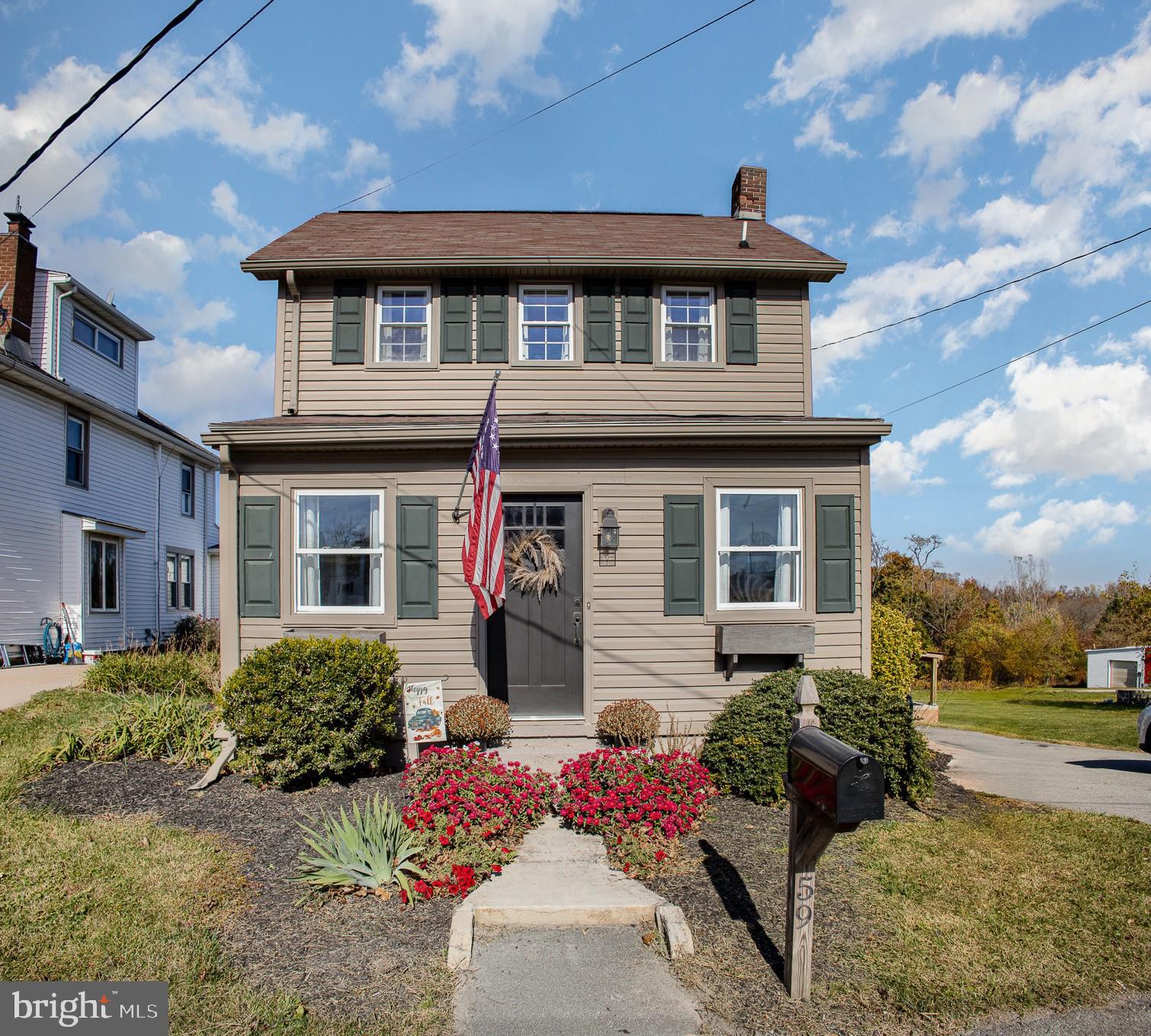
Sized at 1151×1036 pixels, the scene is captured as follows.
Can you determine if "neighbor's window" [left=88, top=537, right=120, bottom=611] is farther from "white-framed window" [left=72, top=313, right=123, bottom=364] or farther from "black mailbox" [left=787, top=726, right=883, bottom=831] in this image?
"black mailbox" [left=787, top=726, right=883, bottom=831]

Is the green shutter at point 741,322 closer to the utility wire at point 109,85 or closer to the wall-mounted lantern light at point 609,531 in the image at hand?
the wall-mounted lantern light at point 609,531

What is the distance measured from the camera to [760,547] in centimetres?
845

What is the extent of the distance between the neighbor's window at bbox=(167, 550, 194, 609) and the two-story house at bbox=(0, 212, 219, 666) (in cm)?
7

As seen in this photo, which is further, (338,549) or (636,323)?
(636,323)

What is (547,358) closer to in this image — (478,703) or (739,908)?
(478,703)

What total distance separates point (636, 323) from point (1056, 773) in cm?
709

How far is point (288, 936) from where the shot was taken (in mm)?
3951

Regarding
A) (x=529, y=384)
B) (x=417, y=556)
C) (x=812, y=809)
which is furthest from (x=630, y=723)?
(x=529, y=384)

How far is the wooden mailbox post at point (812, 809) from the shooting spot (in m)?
2.94

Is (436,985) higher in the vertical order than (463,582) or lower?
lower

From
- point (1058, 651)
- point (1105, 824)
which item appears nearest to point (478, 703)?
point (1105, 824)

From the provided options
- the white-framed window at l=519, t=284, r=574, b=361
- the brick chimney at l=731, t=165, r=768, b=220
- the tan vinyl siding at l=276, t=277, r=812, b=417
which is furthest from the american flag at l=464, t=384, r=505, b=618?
the brick chimney at l=731, t=165, r=768, b=220

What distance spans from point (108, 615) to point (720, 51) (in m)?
18.1

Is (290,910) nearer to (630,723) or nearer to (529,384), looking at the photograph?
(630,723)
